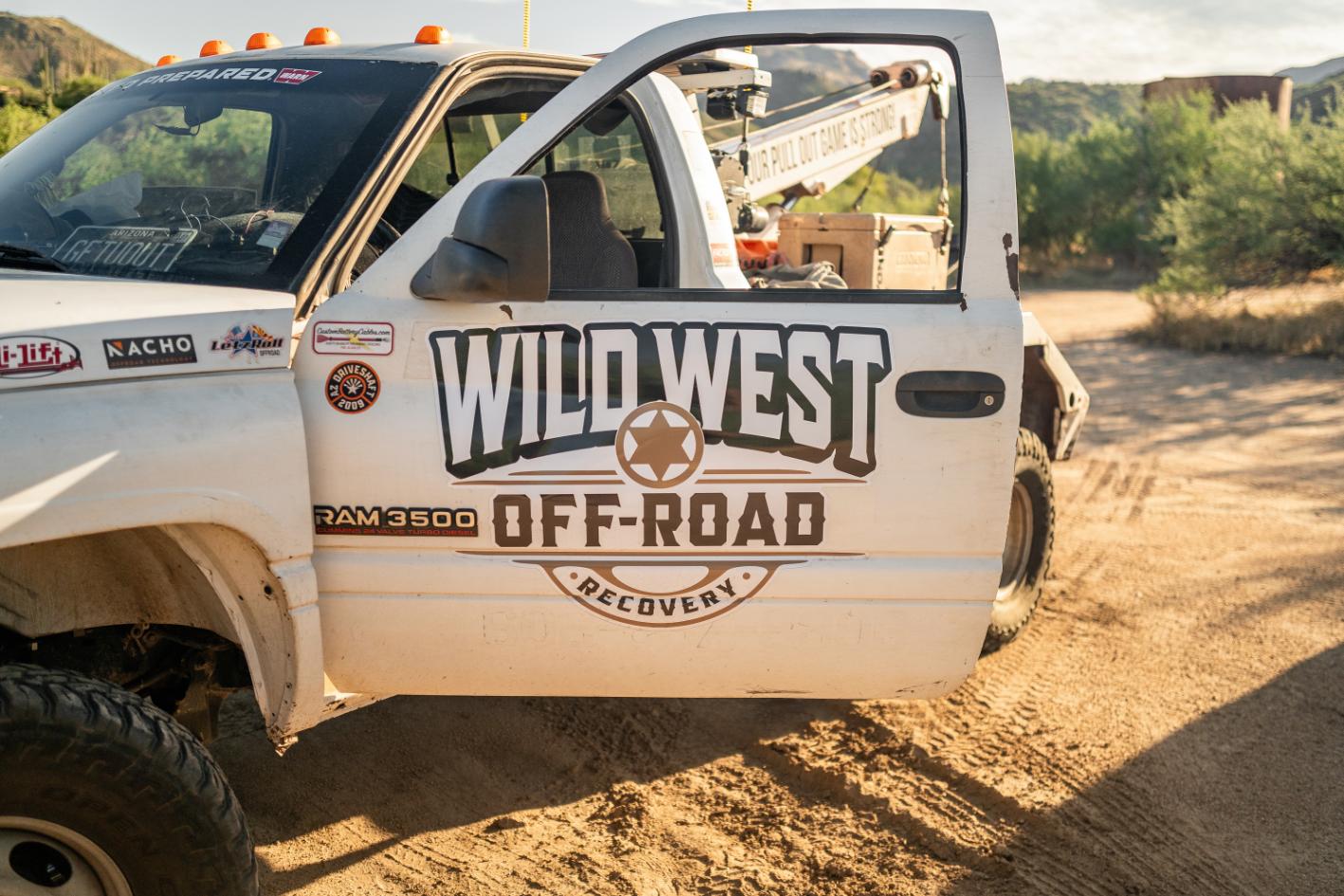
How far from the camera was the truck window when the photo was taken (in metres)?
3.65

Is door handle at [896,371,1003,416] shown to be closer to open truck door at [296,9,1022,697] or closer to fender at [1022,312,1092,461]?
open truck door at [296,9,1022,697]

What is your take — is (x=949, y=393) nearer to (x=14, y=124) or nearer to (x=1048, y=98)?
(x=14, y=124)

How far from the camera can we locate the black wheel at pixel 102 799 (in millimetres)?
2271

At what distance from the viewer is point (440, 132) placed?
12.8ft

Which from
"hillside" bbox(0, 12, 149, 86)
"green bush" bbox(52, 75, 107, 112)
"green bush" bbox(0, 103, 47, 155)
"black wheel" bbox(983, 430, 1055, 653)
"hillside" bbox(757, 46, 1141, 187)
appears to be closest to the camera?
"black wheel" bbox(983, 430, 1055, 653)

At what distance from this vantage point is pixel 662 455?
9.46ft

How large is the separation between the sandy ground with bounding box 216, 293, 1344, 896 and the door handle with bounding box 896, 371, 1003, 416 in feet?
4.26

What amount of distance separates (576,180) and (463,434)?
121cm

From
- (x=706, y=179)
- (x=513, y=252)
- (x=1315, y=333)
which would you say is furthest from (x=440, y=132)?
(x=1315, y=333)

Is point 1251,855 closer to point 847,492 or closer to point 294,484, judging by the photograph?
point 847,492

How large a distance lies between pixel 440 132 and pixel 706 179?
866 millimetres

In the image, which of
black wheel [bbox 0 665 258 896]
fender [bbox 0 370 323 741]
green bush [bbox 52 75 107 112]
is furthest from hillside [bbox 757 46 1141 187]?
black wheel [bbox 0 665 258 896]

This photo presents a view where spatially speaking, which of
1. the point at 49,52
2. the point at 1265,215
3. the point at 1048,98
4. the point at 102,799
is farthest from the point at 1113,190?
the point at 1048,98

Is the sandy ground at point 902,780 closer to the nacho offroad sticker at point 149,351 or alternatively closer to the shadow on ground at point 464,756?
the shadow on ground at point 464,756
